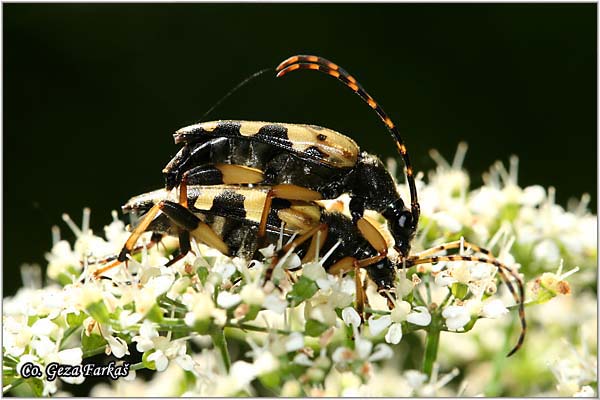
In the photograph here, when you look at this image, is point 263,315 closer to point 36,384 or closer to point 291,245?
point 291,245

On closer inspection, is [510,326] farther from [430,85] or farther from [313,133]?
[430,85]

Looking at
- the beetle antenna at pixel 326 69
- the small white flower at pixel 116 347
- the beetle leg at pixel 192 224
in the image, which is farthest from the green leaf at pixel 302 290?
the beetle antenna at pixel 326 69

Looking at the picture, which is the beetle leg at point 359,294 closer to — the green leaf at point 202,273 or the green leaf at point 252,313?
the green leaf at point 252,313

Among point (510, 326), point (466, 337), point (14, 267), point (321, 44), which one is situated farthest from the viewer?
point (321, 44)

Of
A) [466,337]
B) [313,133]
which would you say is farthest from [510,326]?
[313,133]

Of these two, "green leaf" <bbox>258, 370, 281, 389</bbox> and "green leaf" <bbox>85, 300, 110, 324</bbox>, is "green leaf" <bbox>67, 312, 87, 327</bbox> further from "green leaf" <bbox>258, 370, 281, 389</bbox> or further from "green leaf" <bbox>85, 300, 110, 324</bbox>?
"green leaf" <bbox>258, 370, 281, 389</bbox>

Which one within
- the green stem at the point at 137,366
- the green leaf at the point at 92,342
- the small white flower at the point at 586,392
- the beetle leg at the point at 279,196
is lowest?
the small white flower at the point at 586,392
